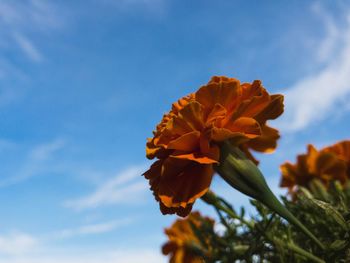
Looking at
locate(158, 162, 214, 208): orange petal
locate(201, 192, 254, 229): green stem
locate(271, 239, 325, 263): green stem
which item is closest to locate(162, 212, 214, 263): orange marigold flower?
locate(201, 192, 254, 229): green stem

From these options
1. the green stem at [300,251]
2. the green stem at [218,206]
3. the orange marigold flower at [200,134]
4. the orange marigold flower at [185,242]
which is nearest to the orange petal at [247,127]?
the orange marigold flower at [200,134]

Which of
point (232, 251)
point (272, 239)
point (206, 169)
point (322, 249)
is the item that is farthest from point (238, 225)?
point (206, 169)

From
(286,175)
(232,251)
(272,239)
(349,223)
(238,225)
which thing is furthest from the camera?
(286,175)

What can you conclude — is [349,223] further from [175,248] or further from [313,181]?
[175,248]

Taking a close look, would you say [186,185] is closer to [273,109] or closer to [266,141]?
[273,109]

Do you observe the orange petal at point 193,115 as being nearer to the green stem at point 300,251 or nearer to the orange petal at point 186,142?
the orange petal at point 186,142

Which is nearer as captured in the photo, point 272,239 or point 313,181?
point 272,239
